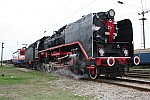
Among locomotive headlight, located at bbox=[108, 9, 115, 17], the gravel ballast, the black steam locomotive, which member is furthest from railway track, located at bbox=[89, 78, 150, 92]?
locomotive headlight, located at bbox=[108, 9, 115, 17]

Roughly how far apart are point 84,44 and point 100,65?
5.40ft

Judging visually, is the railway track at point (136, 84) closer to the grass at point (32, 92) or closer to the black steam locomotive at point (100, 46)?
the black steam locomotive at point (100, 46)

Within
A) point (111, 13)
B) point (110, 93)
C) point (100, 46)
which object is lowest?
point (110, 93)

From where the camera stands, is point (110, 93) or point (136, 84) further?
point (136, 84)

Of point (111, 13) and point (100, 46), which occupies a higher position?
point (111, 13)

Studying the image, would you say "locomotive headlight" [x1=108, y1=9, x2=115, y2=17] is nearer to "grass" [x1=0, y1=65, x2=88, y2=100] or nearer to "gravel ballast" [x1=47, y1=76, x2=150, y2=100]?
"gravel ballast" [x1=47, y1=76, x2=150, y2=100]

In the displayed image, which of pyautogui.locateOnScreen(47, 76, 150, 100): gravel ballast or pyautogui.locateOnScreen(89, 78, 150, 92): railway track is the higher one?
pyautogui.locateOnScreen(89, 78, 150, 92): railway track

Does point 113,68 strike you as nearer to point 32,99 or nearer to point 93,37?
point 93,37

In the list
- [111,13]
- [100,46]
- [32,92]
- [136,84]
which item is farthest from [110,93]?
[111,13]

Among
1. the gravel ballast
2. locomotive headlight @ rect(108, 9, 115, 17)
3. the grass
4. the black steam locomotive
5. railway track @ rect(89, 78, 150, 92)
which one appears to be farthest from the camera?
locomotive headlight @ rect(108, 9, 115, 17)

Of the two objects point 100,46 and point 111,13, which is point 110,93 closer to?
point 100,46

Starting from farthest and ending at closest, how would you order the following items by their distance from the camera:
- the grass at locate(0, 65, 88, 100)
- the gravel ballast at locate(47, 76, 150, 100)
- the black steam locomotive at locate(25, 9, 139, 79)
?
the black steam locomotive at locate(25, 9, 139, 79), the gravel ballast at locate(47, 76, 150, 100), the grass at locate(0, 65, 88, 100)

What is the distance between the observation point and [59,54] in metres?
17.9

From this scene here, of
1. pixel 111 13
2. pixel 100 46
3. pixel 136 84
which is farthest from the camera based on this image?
pixel 111 13
